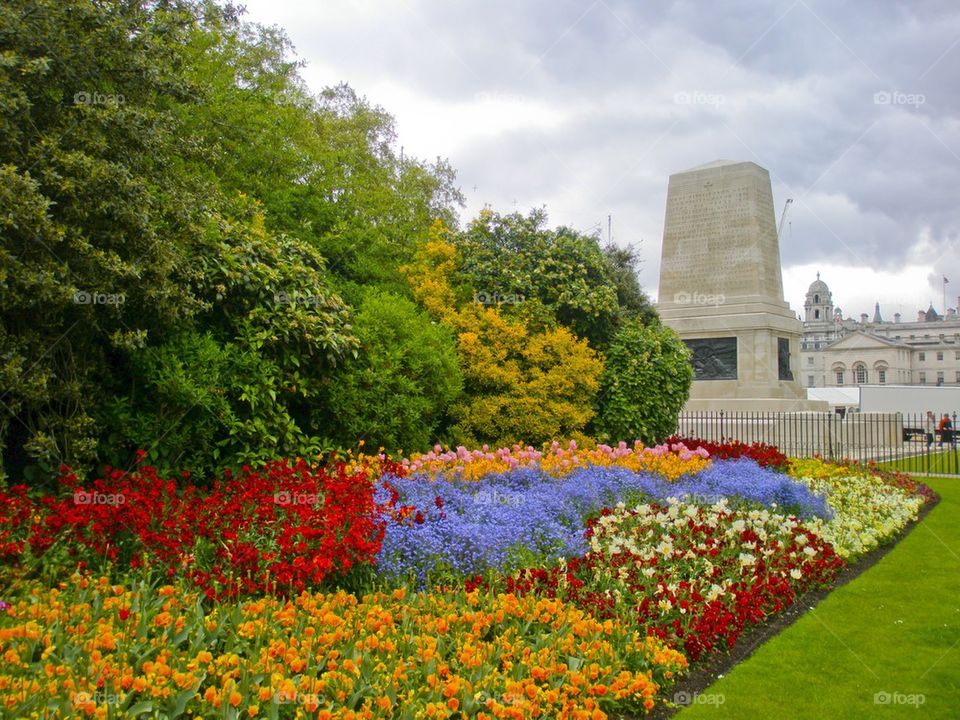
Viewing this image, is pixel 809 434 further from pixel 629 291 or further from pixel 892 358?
pixel 892 358

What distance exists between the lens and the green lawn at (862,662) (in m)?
4.78

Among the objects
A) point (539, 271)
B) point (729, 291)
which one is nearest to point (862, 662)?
point (539, 271)

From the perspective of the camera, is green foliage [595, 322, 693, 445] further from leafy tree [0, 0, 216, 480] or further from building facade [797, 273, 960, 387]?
building facade [797, 273, 960, 387]

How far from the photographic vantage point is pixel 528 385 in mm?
13297

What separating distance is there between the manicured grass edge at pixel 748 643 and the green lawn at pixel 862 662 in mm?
82

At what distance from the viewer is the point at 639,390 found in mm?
14766

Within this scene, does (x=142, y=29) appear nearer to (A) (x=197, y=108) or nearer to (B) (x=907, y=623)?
(A) (x=197, y=108)

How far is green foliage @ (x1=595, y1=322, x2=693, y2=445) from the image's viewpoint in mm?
14633

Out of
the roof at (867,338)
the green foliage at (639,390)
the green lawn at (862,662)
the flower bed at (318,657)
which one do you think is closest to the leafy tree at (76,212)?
the flower bed at (318,657)

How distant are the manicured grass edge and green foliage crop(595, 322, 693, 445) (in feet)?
19.3

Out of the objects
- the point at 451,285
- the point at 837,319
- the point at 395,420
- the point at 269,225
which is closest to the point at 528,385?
the point at 451,285

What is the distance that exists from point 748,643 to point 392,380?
18.0 feet

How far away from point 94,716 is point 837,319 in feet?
519

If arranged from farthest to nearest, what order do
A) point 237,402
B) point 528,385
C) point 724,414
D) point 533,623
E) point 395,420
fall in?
point 724,414 → point 528,385 → point 395,420 → point 237,402 → point 533,623
